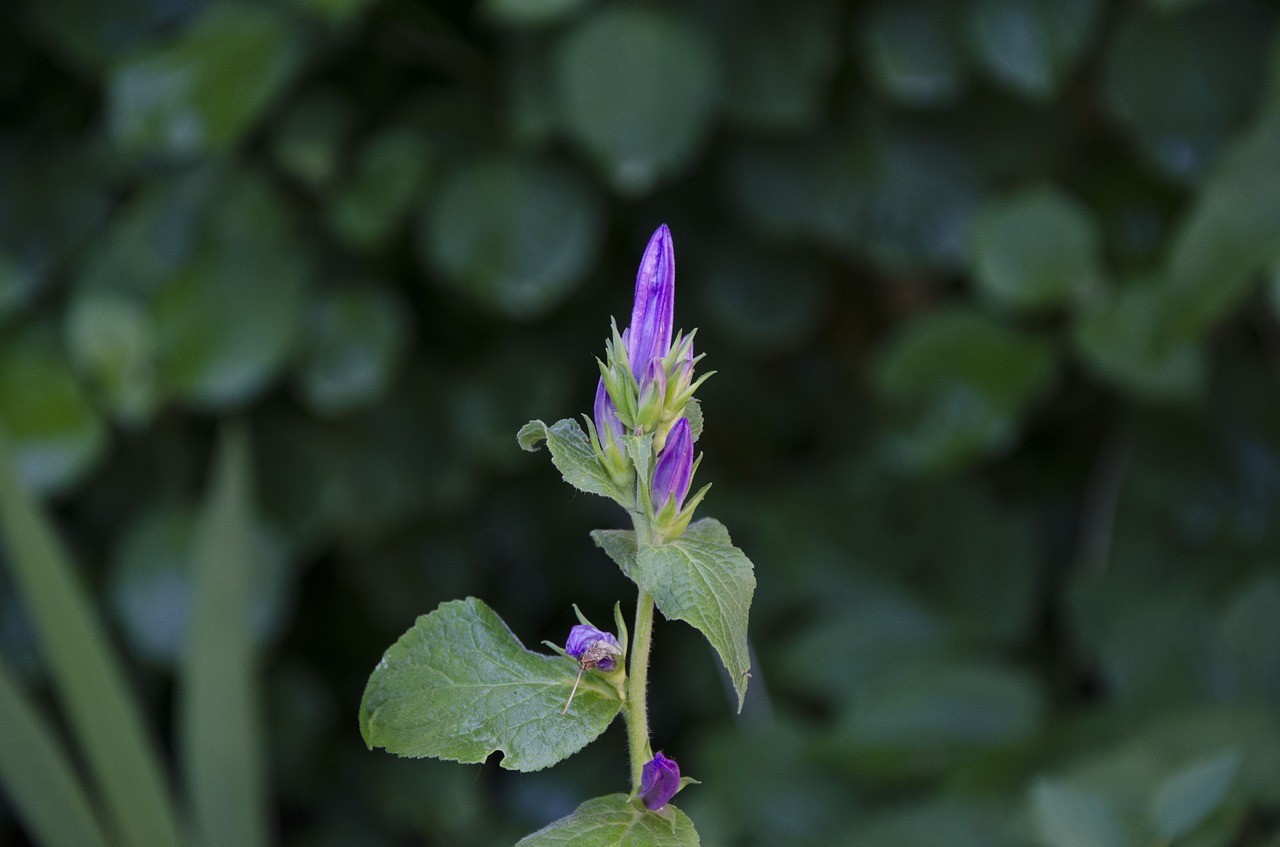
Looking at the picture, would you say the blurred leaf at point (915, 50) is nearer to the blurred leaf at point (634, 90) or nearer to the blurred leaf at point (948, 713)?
the blurred leaf at point (634, 90)

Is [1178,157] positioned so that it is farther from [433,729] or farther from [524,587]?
[433,729]

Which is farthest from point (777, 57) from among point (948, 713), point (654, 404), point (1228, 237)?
point (654, 404)

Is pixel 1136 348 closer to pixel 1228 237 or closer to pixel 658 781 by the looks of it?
pixel 1228 237

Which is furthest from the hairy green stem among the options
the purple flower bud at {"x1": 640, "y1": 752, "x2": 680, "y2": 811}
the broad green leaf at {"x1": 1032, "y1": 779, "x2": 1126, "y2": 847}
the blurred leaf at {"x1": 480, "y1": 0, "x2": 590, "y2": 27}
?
the blurred leaf at {"x1": 480, "y1": 0, "x2": 590, "y2": 27}

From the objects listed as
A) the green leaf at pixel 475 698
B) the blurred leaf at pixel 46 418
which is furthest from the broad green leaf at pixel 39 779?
the green leaf at pixel 475 698

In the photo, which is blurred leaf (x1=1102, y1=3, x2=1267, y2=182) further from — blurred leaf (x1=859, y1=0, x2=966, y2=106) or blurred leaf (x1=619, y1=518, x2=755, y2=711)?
blurred leaf (x1=619, y1=518, x2=755, y2=711)

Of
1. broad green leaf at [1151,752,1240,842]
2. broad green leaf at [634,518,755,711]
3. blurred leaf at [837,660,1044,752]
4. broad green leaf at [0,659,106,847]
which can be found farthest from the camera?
blurred leaf at [837,660,1044,752]

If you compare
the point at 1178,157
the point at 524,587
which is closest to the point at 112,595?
the point at 524,587
